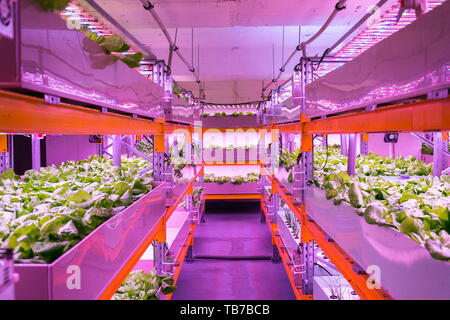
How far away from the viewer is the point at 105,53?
1.55 meters

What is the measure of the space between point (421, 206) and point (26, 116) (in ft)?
5.78

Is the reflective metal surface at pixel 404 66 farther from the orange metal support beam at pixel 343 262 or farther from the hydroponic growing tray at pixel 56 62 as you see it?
the hydroponic growing tray at pixel 56 62

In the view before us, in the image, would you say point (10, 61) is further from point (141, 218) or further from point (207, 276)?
point (207, 276)

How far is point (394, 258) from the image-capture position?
1.38m

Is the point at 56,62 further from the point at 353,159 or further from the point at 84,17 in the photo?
the point at 353,159

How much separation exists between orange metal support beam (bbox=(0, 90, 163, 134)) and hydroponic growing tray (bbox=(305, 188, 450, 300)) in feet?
4.09

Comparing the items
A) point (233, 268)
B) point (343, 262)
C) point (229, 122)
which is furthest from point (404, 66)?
point (229, 122)

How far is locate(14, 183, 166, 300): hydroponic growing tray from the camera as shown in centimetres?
101

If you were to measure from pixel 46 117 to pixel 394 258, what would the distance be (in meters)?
1.31

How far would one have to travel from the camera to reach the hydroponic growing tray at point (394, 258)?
1.14m

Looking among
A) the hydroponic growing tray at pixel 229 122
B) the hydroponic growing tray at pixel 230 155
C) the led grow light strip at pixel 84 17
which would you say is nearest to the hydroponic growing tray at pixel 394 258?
the led grow light strip at pixel 84 17

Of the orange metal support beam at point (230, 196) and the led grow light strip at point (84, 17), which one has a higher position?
the led grow light strip at point (84, 17)

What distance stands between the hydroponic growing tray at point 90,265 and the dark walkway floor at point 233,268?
3.36 metres

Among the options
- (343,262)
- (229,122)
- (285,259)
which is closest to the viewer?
(343,262)
